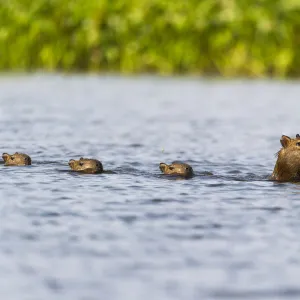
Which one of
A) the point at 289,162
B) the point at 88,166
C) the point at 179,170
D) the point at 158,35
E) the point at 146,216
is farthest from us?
the point at 158,35

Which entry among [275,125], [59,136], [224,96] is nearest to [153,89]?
[224,96]

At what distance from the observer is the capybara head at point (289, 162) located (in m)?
15.7

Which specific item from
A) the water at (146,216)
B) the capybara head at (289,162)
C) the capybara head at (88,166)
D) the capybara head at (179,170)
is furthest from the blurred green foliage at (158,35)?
the capybara head at (289,162)

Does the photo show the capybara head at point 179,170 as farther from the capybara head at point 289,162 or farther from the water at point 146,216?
the capybara head at point 289,162

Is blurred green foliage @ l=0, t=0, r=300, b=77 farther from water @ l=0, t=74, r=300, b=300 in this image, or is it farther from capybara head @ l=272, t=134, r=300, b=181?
capybara head @ l=272, t=134, r=300, b=181

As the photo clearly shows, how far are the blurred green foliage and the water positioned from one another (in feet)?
64.5

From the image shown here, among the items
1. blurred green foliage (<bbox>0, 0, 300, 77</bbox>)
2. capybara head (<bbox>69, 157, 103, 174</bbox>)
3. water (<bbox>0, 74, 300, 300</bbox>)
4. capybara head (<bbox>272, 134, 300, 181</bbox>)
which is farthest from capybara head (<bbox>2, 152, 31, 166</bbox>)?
blurred green foliage (<bbox>0, 0, 300, 77</bbox>)

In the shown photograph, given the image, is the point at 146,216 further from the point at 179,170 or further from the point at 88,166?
the point at 88,166

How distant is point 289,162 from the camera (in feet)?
51.6

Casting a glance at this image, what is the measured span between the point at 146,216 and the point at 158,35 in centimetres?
3620

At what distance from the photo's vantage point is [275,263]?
10.1 m

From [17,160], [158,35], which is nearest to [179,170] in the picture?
[17,160]

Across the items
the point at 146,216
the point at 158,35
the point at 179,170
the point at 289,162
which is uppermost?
the point at 158,35

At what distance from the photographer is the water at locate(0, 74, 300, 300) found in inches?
367
